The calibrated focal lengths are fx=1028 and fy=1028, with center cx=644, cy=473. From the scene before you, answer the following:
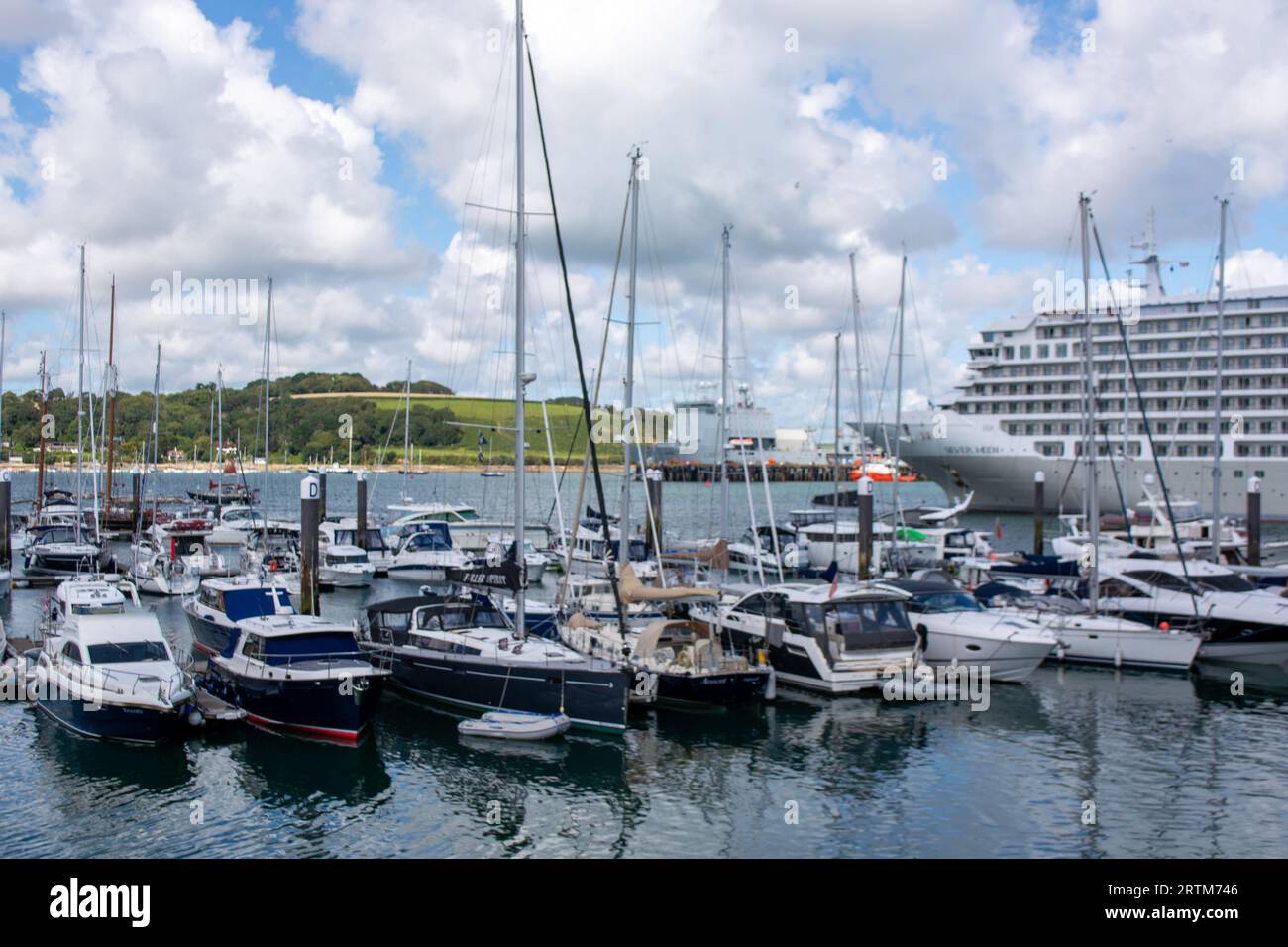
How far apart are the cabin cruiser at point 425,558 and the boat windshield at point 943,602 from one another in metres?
23.1

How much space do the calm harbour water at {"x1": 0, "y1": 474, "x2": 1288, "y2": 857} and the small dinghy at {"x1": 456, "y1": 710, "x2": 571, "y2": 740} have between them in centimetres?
31

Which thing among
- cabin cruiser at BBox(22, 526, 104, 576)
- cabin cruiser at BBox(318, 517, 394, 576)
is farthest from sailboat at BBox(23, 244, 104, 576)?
cabin cruiser at BBox(318, 517, 394, 576)

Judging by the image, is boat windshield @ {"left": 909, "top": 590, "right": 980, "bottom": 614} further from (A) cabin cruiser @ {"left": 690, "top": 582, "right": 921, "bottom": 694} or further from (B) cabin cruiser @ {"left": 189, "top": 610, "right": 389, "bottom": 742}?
(B) cabin cruiser @ {"left": 189, "top": 610, "right": 389, "bottom": 742}

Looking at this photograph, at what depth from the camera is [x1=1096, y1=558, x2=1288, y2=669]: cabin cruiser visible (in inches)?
1120

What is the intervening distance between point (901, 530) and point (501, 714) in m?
35.3

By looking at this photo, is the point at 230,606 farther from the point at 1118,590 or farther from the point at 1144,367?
the point at 1144,367

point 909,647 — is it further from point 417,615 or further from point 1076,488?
point 1076,488

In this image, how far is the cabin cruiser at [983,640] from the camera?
25.8m

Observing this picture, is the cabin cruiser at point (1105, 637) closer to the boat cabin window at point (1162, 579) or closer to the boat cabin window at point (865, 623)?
the boat cabin window at point (1162, 579)

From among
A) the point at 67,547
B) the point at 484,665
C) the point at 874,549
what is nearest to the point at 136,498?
the point at 67,547

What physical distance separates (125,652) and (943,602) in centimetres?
2010

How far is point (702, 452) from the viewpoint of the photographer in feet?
566

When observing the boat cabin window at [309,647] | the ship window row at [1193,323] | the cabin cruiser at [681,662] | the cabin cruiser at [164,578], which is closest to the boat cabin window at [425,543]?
the cabin cruiser at [164,578]
